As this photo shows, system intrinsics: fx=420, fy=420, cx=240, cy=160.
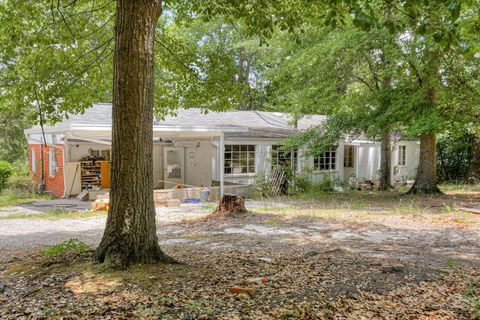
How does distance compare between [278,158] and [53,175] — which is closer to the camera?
[53,175]

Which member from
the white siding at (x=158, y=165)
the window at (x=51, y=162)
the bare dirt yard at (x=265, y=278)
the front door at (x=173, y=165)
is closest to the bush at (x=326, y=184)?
the front door at (x=173, y=165)

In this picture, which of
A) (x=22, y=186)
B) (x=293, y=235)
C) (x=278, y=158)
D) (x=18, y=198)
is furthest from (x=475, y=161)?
(x=22, y=186)

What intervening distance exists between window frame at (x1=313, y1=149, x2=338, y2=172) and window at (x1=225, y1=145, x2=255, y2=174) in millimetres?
3421

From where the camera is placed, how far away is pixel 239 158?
18125 millimetres

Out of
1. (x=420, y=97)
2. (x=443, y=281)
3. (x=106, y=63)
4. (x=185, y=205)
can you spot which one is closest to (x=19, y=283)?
(x=443, y=281)

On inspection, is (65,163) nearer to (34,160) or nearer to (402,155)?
(34,160)

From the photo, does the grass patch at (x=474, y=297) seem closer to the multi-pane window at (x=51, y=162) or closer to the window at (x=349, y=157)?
the multi-pane window at (x=51, y=162)

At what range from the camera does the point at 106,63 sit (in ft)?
27.3

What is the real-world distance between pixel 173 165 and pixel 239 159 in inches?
140

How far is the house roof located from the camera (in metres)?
14.4

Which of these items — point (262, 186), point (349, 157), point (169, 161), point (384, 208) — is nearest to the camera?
point (384, 208)

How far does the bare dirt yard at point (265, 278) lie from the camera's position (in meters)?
3.57

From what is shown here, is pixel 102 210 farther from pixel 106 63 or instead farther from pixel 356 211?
pixel 356 211

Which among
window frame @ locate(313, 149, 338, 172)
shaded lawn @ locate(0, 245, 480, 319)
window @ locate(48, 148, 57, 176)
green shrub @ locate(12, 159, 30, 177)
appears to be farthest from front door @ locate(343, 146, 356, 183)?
green shrub @ locate(12, 159, 30, 177)
